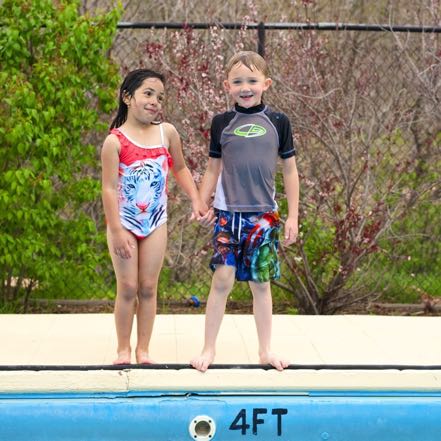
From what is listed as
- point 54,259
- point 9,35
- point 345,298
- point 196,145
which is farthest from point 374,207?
point 9,35

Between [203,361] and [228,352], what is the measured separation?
0.56 metres

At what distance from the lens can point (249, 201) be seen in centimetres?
493

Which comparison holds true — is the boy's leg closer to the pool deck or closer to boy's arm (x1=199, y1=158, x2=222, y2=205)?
the pool deck

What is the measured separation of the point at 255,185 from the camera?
4.94m

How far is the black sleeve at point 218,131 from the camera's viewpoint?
503cm

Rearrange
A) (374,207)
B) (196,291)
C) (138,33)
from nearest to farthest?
(374,207), (196,291), (138,33)

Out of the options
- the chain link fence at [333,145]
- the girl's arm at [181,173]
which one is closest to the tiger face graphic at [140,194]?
the girl's arm at [181,173]

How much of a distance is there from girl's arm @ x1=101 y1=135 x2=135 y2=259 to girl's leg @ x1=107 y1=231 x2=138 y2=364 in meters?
0.07

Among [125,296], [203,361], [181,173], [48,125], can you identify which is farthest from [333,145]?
[203,361]

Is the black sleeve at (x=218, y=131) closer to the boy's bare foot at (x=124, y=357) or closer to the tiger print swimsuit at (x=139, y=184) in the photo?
the tiger print swimsuit at (x=139, y=184)

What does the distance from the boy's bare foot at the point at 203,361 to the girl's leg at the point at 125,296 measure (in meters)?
0.36

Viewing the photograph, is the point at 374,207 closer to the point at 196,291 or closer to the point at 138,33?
the point at 196,291

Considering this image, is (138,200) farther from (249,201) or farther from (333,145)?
(333,145)

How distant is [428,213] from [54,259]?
109 inches
